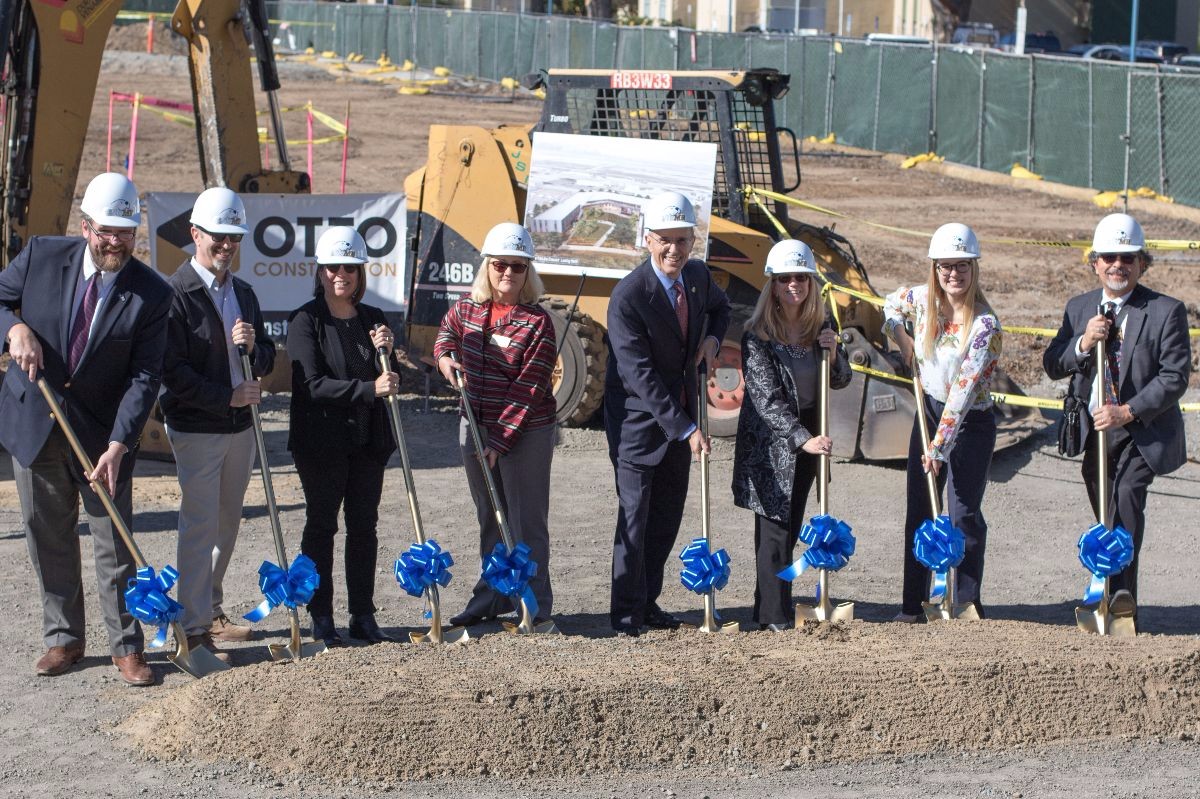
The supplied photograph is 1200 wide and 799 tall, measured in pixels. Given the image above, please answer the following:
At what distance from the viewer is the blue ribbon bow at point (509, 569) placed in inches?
262

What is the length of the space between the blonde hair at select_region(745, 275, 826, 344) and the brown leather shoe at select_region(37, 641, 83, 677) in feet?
10.6

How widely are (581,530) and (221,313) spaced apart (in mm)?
→ 3200

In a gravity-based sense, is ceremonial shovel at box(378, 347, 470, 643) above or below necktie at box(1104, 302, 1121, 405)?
below

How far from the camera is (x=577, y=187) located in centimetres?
1083

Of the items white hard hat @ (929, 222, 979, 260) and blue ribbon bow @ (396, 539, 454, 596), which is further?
white hard hat @ (929, 222, 979, 260)

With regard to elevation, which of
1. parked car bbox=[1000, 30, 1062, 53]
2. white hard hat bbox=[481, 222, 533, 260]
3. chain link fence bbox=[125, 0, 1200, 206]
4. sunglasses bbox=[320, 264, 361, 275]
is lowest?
sunglasses bbox=[320, 264, 361, 275]

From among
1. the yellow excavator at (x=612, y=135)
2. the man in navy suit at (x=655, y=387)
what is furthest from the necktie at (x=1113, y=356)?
the yellow excavator at (x=612, y=135)

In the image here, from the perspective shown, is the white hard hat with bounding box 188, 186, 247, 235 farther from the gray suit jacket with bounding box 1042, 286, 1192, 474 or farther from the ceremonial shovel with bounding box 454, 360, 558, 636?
the gray suit jacket with bounding box 1042, 286, 1192, 474

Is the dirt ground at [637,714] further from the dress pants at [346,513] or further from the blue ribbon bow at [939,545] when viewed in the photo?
the dress pants at [346,513]

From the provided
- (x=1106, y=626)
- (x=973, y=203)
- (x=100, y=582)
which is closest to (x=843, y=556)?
(x=1106, y=626)

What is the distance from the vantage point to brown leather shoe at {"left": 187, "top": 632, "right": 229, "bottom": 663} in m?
6.68

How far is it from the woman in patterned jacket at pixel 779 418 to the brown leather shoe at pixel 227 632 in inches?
91.3

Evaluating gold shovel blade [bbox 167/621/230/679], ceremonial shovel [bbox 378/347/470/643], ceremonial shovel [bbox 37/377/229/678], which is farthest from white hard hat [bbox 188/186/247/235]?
gold shovel blade [bbox 167/621/230/679]

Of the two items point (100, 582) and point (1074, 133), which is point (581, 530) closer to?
point (100, 582)
